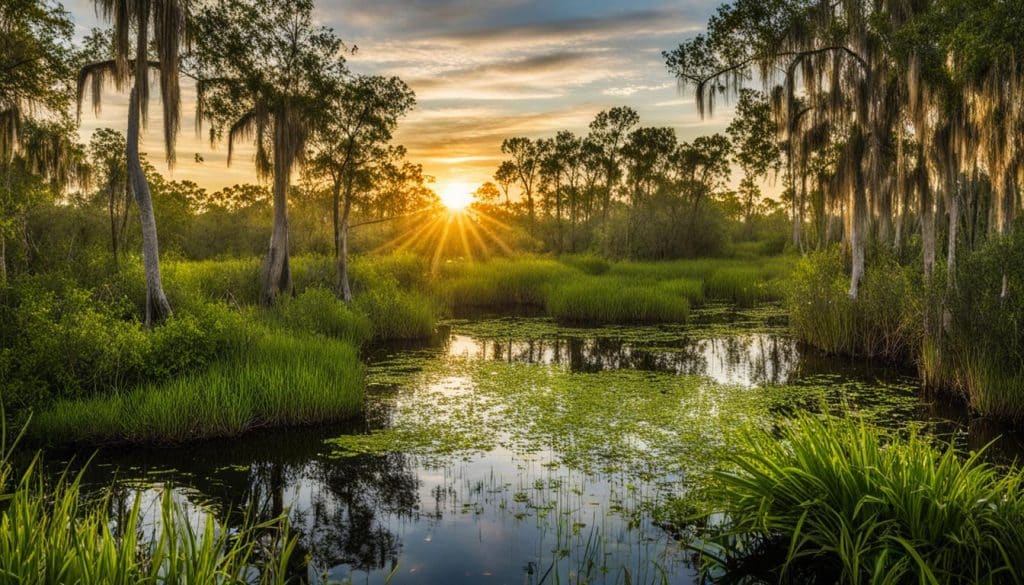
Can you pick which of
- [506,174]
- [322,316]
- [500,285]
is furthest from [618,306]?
[506,174]

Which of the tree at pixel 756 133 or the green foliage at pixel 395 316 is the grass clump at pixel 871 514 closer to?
the green foliage at pixel 395 316

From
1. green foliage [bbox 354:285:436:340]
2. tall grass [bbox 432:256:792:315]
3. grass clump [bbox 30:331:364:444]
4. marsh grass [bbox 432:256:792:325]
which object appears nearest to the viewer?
grass clump [bbox 30:331:364:444]

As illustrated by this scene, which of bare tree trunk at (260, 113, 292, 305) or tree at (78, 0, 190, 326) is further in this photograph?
bare tree trunk at (260, 113, 292, 305)

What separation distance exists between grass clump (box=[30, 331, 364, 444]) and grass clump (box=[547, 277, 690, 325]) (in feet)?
40.7

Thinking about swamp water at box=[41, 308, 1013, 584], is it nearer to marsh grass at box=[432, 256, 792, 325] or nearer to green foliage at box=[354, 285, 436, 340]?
green foliage at box=[354, 285, 436, 340]

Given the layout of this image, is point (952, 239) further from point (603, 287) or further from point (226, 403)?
point (603, 287)

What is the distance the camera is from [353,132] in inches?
790

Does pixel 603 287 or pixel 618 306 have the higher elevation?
pixel 603 287

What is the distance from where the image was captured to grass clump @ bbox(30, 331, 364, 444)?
7.73 meters

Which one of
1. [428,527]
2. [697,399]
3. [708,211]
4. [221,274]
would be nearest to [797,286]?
[697,399]

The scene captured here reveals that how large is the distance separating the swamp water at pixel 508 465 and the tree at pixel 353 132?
853 centimetres

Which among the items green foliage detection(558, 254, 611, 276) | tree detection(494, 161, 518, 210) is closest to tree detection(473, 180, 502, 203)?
tree detection(494, 161, 518, 210)

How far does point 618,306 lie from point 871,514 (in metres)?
17.4

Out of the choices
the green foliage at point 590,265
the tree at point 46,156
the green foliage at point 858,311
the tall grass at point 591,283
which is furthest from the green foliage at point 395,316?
the green foliage at point 590,265
